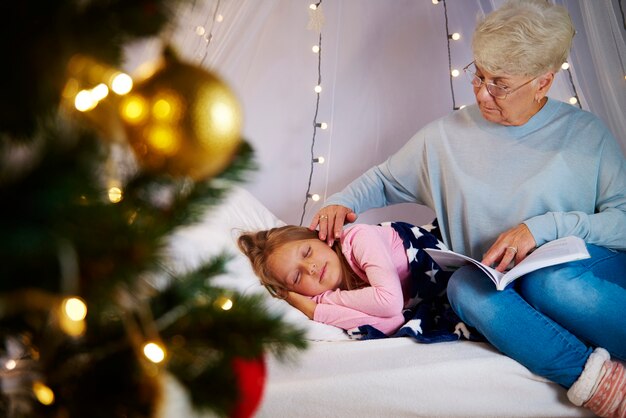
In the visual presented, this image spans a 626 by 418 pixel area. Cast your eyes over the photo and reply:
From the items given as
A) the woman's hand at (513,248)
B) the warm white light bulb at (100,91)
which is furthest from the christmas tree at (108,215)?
the woman's hand at (513,248)

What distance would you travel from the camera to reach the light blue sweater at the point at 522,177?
1560 mm

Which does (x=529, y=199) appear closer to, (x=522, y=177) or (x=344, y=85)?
(x=522, y=177)

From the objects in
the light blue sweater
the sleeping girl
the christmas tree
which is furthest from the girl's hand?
the christmas tree

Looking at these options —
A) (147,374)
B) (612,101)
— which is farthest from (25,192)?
(612,101)

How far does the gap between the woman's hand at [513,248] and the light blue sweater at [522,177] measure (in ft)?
0.06

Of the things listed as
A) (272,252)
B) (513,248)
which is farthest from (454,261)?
(272,252)

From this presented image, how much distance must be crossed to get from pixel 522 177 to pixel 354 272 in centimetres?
55

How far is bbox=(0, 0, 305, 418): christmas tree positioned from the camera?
1.51 feet

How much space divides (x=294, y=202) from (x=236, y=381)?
6.36 feet

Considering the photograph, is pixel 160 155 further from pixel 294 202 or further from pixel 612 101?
pixel 294 202

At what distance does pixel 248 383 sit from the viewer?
63cm

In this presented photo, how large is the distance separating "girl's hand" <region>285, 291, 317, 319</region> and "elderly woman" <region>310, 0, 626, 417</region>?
0.20 meters

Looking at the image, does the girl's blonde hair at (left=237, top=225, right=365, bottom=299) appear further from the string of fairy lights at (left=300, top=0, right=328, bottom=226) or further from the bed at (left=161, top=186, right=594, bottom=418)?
the string of fairy lights at (left=300, top=0, right=328, bottom=226)

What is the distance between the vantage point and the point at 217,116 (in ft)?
1.69
